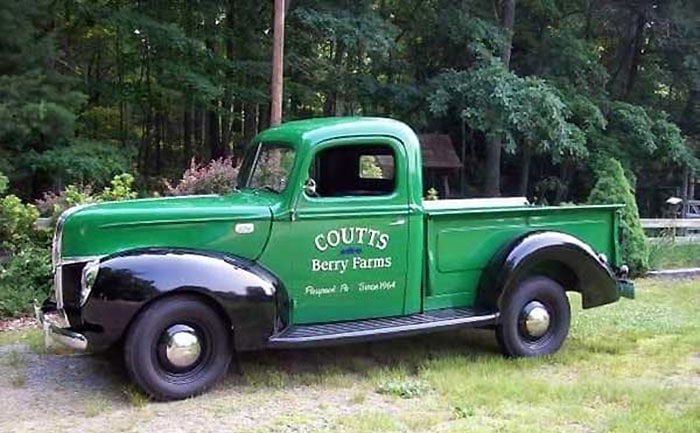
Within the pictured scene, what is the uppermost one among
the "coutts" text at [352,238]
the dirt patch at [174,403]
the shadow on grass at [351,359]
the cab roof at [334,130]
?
the cab roof at [334,130]

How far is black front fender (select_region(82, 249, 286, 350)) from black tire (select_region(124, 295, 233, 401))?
2.7 inches

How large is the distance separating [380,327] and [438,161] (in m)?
13.0

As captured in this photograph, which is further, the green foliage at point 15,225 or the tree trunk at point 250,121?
the tree trunk at point 250,121

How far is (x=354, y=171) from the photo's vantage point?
19.0 ft

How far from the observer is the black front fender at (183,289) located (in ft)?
14.7

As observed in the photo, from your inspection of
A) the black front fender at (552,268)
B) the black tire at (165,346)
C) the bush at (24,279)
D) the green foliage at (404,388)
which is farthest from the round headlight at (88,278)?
the bush at (24,279)

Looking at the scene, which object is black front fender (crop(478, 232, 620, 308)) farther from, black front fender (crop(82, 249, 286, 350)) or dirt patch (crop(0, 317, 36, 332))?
dirt patch (crop(0, 317, 36, 332))

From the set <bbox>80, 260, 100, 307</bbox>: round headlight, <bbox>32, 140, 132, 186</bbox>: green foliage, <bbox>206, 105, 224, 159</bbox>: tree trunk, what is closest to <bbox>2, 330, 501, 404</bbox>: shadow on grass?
<bbox>80, 260, 100, 307</bbox>: round headlight

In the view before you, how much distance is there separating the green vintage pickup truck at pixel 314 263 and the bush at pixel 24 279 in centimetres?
230

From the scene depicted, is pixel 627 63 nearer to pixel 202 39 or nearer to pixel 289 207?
pixel 202 39

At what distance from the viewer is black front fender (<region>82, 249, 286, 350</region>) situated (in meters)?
4.48

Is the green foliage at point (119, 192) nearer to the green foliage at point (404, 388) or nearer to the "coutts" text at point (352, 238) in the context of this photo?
the "coutts" text at point (352, 238)

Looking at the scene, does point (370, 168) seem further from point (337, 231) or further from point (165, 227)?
point (165, 227)

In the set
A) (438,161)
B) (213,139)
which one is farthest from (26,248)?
(213,139)
